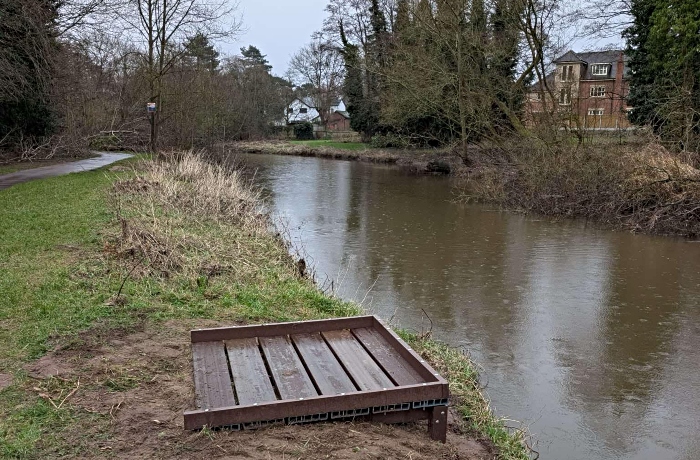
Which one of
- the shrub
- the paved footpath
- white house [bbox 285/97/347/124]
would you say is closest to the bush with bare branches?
the paved footpath

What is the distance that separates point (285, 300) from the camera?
Answer: 6.67 m

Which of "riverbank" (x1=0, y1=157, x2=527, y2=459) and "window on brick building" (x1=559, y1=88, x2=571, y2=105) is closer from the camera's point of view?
"riverbank" (x1=0, y1=157, x2=527, y2=459)

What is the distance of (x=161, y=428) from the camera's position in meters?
3.55

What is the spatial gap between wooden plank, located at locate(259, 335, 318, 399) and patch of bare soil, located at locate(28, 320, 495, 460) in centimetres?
24

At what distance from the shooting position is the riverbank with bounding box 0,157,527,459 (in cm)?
346

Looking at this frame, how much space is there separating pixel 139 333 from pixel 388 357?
2.25 metres

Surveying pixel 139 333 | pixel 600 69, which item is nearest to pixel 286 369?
pixel 139 333

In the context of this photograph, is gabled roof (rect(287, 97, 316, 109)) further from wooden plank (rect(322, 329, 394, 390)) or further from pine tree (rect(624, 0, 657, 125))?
wooden plank (rect(322, 329, 394, 390))

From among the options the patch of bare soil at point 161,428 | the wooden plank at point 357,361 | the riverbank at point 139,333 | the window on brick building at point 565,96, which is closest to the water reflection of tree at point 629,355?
the riverbank at point 139,333

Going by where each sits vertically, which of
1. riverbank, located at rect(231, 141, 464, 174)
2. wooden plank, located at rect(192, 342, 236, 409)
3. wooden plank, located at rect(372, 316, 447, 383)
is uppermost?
riverbank, located at rect(231, 141, 464, 174)

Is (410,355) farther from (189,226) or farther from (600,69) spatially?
(600,69)

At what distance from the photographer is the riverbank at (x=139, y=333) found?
3459 millimetres

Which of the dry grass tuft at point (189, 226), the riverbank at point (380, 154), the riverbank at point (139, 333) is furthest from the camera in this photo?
the riverbank at point (380, 154)

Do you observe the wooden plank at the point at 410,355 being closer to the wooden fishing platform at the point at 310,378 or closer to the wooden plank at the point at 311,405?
the wooden fishing platform at the point at 310,378
